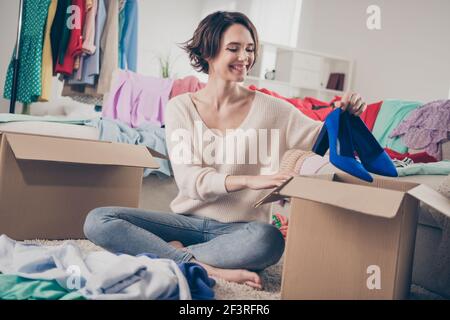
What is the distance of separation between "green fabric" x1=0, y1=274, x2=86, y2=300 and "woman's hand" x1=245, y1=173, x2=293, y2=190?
1.61 ft

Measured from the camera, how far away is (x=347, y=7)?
15.3 ft

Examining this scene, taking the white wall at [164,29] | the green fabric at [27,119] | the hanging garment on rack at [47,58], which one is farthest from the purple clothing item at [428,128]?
the white wall at [164,29]

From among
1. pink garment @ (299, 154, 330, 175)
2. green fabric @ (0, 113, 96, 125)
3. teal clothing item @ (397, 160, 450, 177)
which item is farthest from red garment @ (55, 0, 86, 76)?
teal clothing item @ (397, 160, 450, 177)

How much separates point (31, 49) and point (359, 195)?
277cm

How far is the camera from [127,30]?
3.61 meters

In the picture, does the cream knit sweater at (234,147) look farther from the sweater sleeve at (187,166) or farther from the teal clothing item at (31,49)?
the teal clothing item at (31,49)

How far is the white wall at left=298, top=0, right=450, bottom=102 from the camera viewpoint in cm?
387

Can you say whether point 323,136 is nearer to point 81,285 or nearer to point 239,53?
point 239,53

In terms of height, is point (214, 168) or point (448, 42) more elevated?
point (448, 42)

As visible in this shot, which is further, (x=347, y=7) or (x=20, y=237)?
(x=347, y=7)

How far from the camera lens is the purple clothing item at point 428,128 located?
97.3 inches

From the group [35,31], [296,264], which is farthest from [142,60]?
[296,264]

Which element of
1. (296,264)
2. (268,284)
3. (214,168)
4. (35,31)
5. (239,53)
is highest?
(35,31)
